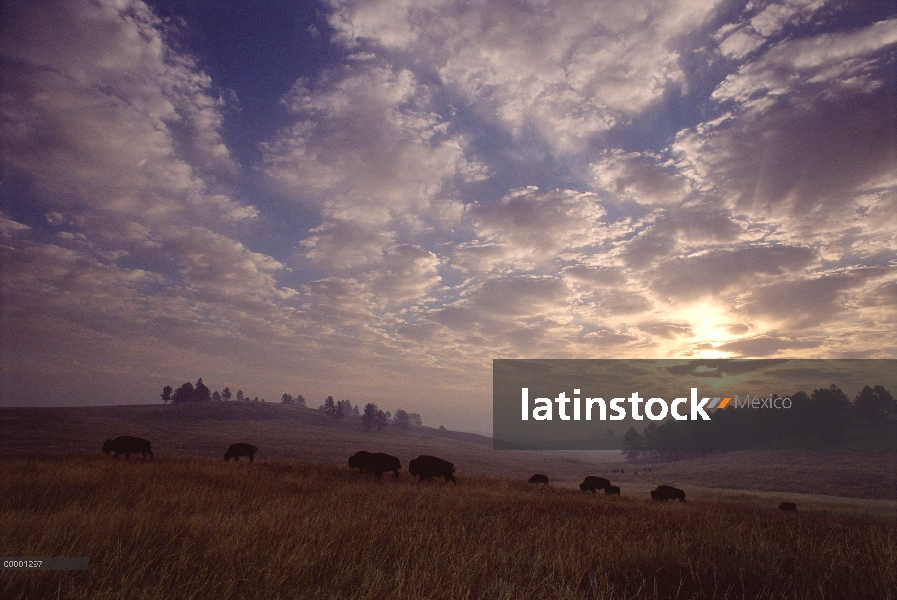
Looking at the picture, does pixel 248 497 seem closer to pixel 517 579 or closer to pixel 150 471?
pixel 150 471

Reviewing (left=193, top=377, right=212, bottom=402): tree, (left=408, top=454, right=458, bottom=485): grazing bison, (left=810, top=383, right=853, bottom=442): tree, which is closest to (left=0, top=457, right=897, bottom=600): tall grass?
(left=408, top=454, right=458, bottom=485): grazing bison

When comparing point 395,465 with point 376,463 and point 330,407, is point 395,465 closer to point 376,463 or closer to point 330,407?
point 376,463

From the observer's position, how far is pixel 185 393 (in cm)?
12988

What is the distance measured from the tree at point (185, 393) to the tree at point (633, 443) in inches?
5092

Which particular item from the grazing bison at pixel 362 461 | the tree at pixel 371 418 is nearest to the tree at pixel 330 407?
the tree at pixel 371 418

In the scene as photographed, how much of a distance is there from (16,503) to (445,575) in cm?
817

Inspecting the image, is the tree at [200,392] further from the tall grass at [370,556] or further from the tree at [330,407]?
the tall grass at [370,556]

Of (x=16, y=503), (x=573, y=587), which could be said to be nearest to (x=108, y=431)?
(x=16, y=503)

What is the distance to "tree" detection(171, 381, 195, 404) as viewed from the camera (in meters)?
130

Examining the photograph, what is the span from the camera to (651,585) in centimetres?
496

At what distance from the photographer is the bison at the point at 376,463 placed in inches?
712

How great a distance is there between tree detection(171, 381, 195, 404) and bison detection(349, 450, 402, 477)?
135 metres

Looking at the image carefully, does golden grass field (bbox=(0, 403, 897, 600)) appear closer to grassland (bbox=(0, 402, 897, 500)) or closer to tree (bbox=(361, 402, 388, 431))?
grassland (bbox=(0, 402, 897, 500))

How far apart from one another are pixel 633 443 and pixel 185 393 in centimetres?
13259
